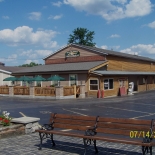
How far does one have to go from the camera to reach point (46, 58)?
4059 cm

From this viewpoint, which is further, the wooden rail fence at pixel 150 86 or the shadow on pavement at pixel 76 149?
Answer: the wooden rail fence at pixel 150 86

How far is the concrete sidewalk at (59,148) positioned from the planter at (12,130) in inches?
9.4

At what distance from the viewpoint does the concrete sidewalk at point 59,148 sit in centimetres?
628

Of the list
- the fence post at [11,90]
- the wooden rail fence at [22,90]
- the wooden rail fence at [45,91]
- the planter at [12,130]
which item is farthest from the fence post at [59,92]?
the planter at [12,130]

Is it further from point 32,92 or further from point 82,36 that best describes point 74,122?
point 82,36

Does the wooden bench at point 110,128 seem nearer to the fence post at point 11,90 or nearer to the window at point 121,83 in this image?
the fence post at point 11,90

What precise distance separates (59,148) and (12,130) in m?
2.15

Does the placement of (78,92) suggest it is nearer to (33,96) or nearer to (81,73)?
(81,73)

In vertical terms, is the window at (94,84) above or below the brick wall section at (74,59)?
below

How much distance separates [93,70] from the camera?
2920 centimetres

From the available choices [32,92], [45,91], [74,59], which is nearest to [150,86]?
[74,59]

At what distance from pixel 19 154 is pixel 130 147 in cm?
299

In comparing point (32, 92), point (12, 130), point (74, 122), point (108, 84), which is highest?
point (108, 84)

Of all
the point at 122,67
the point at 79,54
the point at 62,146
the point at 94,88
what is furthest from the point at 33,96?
the point at 62,146
